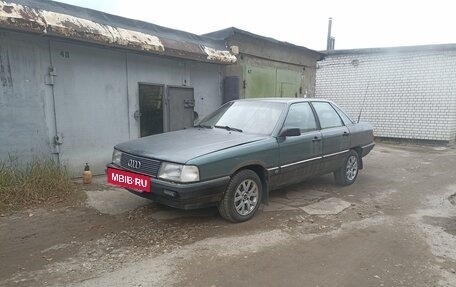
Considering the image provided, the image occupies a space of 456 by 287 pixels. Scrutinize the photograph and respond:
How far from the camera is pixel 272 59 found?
32.0 ft


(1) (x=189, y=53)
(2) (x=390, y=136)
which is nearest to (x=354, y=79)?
(2) (x=390, y=136)

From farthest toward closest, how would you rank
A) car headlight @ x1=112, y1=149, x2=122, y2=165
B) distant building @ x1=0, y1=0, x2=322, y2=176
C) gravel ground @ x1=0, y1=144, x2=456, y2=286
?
1. distant building @ x1=0, y1=0, x2=322, y2=176
2. car headlight @ x1=112, y1=149, x2=122, y2=165
3. gravel ground @ x1=0, y1=144, x2=456, y2=286

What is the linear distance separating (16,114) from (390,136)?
41.2ft

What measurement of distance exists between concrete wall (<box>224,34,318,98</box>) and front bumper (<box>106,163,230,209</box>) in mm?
5355

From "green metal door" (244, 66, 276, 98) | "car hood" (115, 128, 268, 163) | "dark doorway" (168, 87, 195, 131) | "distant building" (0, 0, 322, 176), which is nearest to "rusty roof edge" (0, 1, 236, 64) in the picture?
"distant building" (0, 0, 322, 176)

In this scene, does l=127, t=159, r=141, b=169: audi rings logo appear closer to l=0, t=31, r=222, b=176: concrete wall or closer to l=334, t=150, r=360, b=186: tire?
l=0, t=31, r=222, b=176: concrete wall

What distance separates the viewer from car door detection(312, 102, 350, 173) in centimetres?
546

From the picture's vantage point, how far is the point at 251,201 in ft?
14.2

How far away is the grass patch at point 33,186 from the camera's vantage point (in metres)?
4.64

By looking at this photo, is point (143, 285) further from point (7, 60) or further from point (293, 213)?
point (7, 60)

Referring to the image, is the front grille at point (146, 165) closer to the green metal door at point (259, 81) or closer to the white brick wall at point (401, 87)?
the green metal door at point (259, 81)

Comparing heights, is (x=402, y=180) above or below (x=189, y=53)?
below

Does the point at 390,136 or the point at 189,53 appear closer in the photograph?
the point at 189,53

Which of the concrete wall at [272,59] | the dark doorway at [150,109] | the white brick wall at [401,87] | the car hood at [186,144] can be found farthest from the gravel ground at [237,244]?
the white brick wall at [401,87]
